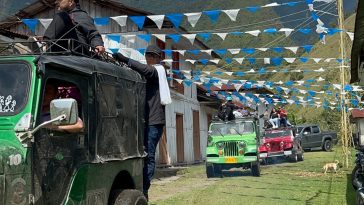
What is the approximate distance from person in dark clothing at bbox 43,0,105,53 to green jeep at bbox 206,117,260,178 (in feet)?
41.2

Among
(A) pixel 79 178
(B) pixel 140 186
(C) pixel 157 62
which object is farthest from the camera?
(C) pixel 157 62

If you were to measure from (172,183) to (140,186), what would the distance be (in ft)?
31.7

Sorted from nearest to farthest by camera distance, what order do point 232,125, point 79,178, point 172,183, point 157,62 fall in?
point 79,178
point 157,62
point 172,183
point 232,125

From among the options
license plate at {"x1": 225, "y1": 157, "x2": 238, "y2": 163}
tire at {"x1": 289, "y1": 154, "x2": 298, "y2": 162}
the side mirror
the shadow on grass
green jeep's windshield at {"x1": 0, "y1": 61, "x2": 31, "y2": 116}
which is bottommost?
the shadow on grass

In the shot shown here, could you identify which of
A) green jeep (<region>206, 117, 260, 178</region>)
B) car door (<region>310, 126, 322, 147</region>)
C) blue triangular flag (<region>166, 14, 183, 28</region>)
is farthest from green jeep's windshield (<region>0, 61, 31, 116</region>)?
car door (<region>310, 126, 322, 147</region>)

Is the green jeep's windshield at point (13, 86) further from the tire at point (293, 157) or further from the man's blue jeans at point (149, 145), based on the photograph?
the tire at point (293, 157)

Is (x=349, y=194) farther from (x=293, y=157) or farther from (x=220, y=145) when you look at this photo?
(x=293, y=157)

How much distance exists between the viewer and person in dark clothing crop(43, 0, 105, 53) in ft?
18.9

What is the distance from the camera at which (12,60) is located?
4512mm

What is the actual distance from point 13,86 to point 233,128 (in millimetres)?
15422

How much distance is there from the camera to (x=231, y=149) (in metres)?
18.4

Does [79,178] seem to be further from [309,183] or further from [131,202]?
[309,183]

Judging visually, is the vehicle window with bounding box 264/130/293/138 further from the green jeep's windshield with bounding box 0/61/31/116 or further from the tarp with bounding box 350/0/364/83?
the green jeep's windshield with bounding box 0/61/31/116

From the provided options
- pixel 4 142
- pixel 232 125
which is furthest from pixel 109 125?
pixel 232 125
